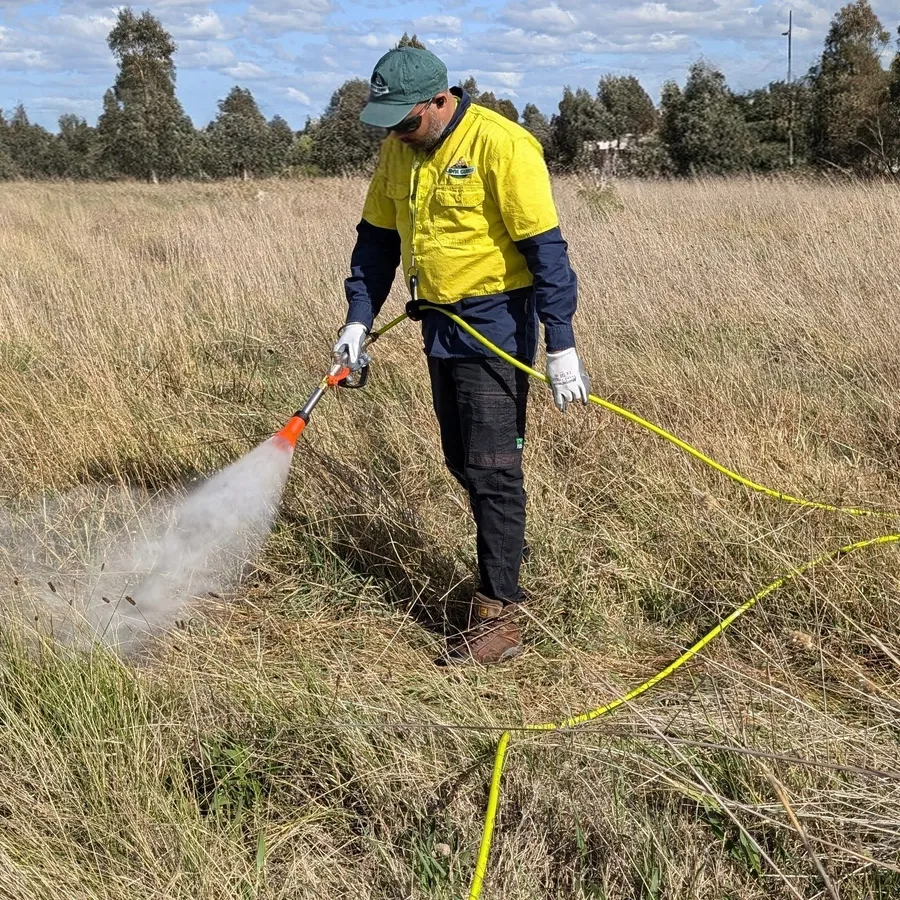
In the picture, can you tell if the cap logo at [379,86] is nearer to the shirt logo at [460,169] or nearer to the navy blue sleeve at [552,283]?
the shirt logo at [460,169]

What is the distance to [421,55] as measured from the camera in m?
2.54

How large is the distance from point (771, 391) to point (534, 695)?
2.35m

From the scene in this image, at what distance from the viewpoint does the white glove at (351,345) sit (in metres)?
2.99

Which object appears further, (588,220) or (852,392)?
(588,220)

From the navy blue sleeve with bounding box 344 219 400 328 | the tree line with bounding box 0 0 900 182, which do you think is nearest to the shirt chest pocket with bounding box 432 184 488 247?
the navy blue sleeve with bounding box 344 219 400 328

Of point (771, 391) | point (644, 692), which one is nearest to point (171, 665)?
point (644, 692)

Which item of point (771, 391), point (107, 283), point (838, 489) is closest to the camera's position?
point (838, 489)

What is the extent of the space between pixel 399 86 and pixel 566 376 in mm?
940

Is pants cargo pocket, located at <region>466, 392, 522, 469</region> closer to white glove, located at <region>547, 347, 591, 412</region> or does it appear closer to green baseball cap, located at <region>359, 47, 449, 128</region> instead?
white glove, located at <region>547, 347, 591, 412</region>

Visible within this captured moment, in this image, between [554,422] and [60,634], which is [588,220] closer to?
[554,422]

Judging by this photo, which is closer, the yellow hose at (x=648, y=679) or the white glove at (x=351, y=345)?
the yellow hose at (x=648, y=679)

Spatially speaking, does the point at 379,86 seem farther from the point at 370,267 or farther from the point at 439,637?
the point at 439,637

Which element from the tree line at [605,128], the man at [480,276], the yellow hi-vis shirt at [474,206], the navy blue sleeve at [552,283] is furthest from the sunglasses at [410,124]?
the tree line at [605,128]

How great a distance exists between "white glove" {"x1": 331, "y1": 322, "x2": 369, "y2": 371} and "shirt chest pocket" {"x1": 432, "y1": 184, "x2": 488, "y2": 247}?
0.49m
